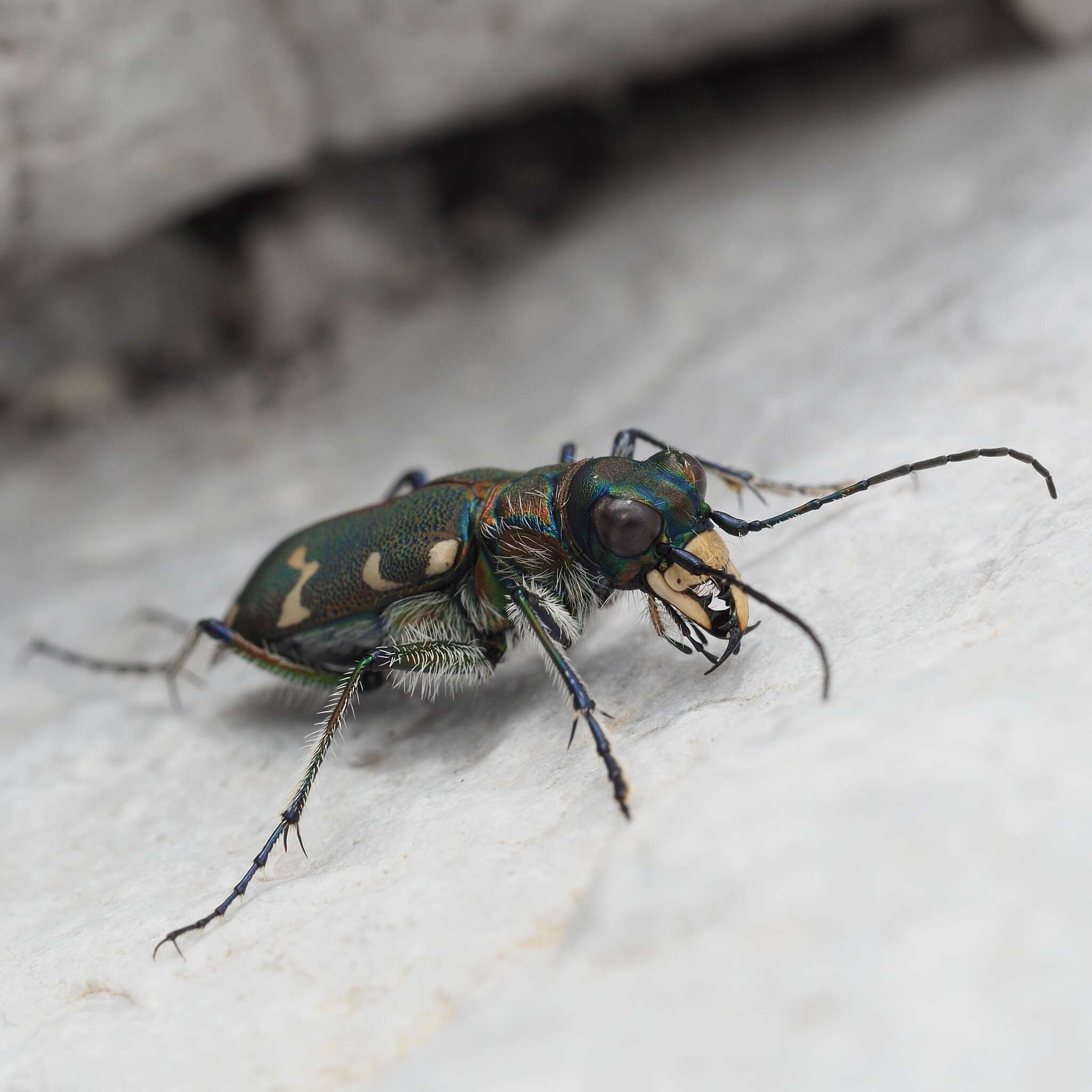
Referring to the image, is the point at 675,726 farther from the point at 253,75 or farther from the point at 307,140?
the point at 307,140

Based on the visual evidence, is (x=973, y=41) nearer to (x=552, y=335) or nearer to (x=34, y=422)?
(x=552, y=335)

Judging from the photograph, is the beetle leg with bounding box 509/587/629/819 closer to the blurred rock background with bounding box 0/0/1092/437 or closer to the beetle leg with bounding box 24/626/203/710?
the beetle leg with bounding box 24/626/203/710

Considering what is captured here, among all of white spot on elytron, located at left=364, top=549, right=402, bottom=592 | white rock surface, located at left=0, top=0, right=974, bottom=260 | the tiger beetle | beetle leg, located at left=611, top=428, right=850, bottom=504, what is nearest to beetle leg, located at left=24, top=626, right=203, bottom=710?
the tiger beetle

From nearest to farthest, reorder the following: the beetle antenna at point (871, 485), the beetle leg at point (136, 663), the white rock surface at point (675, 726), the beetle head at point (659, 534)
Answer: the white rock surface at point (675, 726), the beetle antenna at point (871, 485), the beetle head at point (659, 534), the beetle leg at point (136, 663)

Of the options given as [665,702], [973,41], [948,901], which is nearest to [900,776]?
[948,901]

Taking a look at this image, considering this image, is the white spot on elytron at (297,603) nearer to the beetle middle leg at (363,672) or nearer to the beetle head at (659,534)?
the beetle middle leg at (363,672)

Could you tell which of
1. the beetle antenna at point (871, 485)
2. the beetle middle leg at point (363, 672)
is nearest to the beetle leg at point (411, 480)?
the beetle middle leg at point (363, 672)
